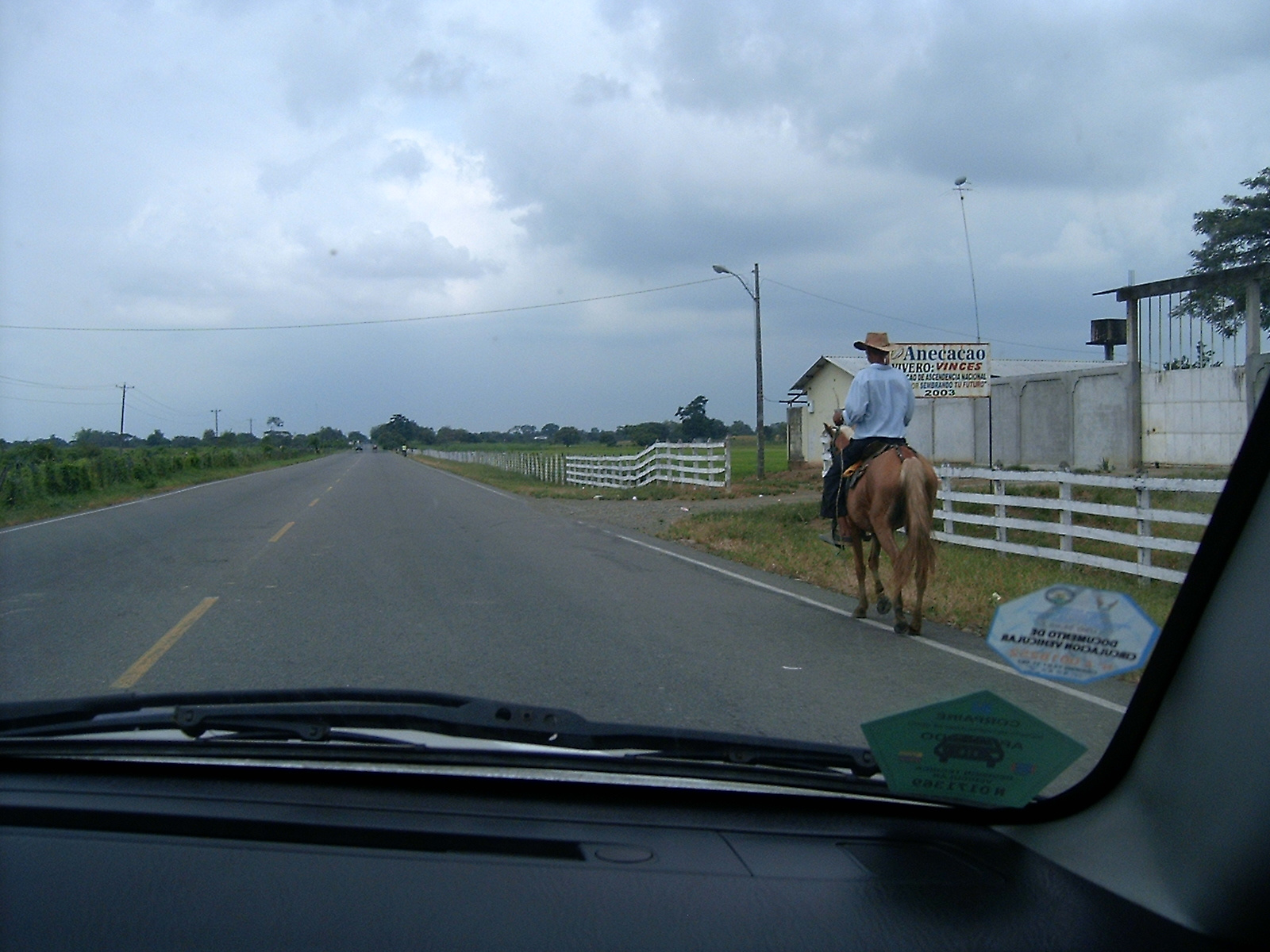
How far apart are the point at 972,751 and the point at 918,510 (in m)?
5.27

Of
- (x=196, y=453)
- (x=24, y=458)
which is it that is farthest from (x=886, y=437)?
(x=196, y=453)

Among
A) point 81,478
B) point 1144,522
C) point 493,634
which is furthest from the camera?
point 81,478

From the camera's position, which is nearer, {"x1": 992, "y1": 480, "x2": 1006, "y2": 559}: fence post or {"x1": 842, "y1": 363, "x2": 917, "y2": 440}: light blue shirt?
{"x1": 842, "y1": 363, "x2": 917, "y2": 440}: light blue shirt

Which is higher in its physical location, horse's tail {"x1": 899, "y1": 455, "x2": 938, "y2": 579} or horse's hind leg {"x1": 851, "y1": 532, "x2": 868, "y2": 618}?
horse's tail {"x1": 899, "y1": 455, "x2": 938, "y2": 579}

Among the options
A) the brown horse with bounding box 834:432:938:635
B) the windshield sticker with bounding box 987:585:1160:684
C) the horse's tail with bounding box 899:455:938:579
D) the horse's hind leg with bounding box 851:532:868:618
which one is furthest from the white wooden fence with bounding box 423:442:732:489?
the windshield sticker with bounding box 987:585:1160:684

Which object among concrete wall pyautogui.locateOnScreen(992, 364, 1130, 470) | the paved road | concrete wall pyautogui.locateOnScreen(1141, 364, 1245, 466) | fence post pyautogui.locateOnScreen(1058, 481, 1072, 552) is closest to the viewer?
concrete wall pyautogui.locateOnScreen(1141, 364, 1245, 466)

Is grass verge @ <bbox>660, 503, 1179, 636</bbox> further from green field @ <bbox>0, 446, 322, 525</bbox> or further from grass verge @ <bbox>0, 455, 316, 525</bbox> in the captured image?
green field @ <bbox>0, 446, 322, 525</bbox>

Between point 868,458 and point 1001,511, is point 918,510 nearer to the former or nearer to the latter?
point 868,458

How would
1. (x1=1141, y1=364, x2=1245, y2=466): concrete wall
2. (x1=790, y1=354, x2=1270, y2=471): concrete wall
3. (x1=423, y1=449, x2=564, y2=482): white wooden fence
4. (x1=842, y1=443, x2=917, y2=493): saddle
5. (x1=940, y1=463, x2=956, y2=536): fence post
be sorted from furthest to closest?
(x1=423, y1=449, x2=564, y2=482): white wooden fence, (x1=940, y1=463, x2=956, y2=536): fence post, (x1=842, y1=443, x2=917, y2=493): saddle, (x1=790, y1=354, x2=1270, y2=471): concrete wall, (x1=1141, y1=364, x2=1245, y2=466): concrete wall

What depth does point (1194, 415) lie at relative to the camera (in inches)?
167

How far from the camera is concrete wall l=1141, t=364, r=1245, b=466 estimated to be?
10.7 feet

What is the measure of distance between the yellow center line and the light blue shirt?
5.59 metres

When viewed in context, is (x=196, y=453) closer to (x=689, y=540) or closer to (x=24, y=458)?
(x=24, y=458)

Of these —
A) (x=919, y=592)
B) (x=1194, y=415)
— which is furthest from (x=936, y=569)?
(x=1194, y=415)
